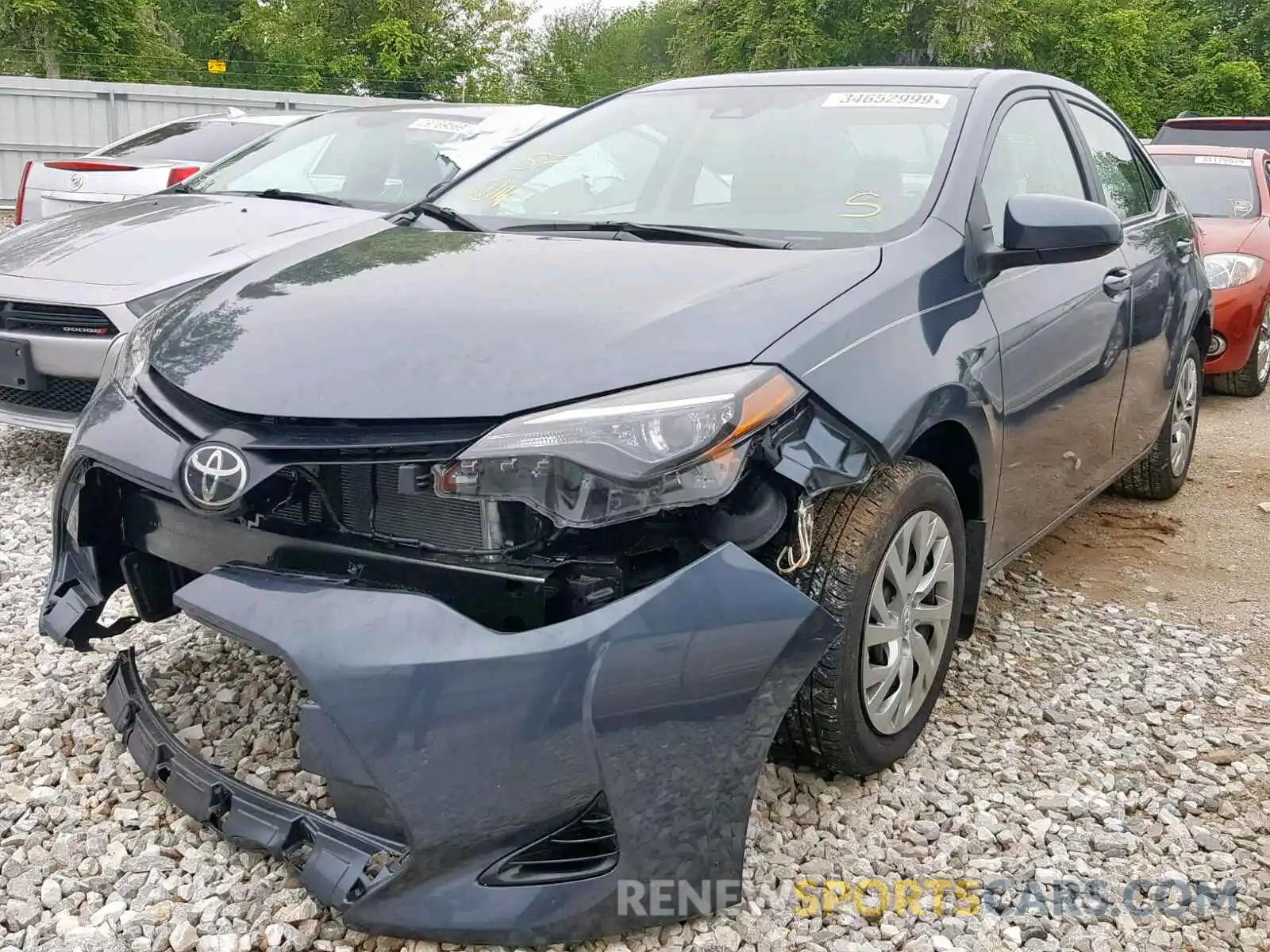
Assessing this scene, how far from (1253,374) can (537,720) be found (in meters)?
6.96

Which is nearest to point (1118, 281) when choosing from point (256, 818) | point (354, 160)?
point (256, 818)

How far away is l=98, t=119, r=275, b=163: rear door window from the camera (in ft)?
24.5

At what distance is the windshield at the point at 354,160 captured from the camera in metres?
5.63

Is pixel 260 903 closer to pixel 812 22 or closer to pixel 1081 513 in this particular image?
pixel 1081 513

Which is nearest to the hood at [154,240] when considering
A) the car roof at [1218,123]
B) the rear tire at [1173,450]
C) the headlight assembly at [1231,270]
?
the rear tire at [1173,450]

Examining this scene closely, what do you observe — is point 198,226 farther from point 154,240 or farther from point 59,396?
point 59,396

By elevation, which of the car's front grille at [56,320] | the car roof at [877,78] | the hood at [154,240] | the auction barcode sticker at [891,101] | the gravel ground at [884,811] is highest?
the car roof at [877,78]

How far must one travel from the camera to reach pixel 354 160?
5812 millimetres

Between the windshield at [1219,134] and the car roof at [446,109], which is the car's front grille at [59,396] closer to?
the car roof at [446,109]

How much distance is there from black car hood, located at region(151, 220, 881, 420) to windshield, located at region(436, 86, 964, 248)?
0.28 m

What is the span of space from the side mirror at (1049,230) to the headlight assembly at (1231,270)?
4.75 meters

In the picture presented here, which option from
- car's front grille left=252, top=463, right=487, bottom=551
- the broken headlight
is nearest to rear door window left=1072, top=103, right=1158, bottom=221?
the broken headlight

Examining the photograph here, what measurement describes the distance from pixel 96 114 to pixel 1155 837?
634 inches

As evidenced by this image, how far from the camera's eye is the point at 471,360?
6.81 feet
